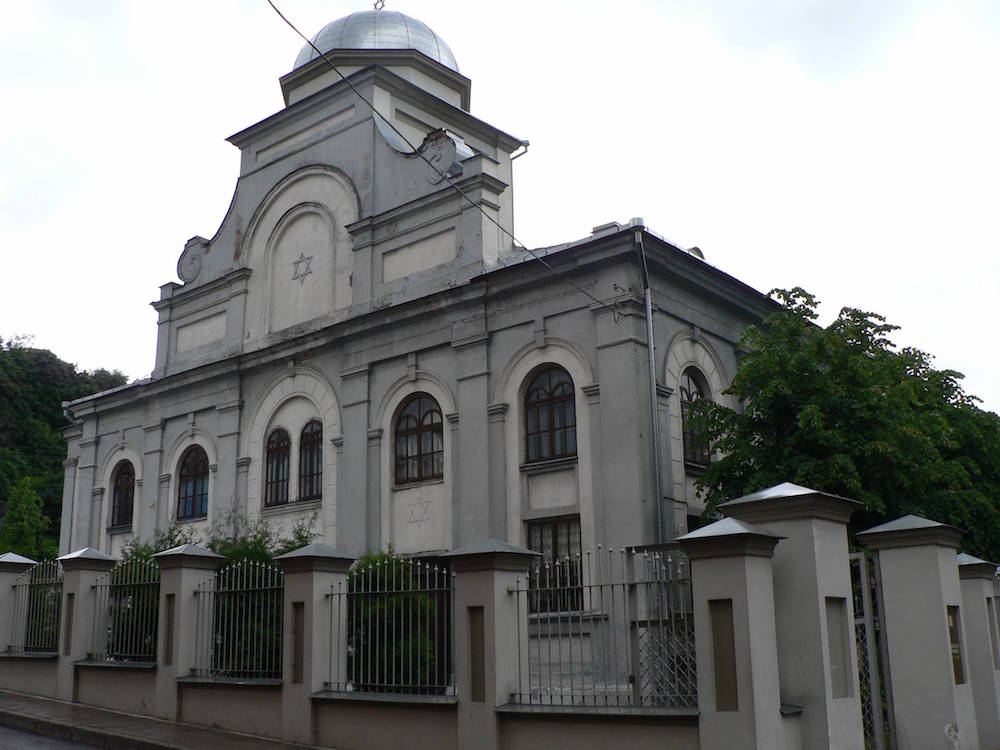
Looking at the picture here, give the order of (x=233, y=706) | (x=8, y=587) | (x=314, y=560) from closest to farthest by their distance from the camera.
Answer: (x=314, y=560)
(x=233, y=706)
(x=8, y=587)

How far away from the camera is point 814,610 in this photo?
369 inches

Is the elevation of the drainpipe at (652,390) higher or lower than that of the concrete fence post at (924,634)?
higher

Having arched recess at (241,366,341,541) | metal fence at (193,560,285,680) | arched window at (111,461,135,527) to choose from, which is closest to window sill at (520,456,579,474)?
arched recess at (241,366,341,541)

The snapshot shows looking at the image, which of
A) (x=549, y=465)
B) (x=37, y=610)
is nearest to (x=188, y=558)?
(x=37, y=610)

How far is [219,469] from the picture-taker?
23297 mm

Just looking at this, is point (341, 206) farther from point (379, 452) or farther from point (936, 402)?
point (936, 402)

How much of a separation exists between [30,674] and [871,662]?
43.3ft

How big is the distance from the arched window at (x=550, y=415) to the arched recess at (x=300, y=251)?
5.53 m

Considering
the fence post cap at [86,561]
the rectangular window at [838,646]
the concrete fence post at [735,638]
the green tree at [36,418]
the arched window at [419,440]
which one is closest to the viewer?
the concrete fence post at [735,638]

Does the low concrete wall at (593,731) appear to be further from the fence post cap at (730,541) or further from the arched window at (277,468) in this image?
the arched window at (277,468)

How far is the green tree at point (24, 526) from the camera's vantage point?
147 ft

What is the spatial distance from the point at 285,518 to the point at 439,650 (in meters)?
10.5

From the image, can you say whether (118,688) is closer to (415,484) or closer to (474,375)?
(415,484)

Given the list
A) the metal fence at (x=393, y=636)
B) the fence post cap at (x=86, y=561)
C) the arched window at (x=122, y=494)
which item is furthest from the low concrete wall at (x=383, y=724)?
the arched window at (x=122, y=494)
